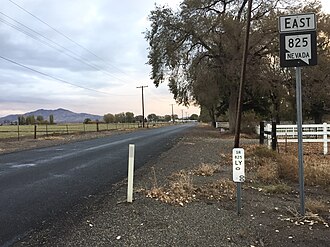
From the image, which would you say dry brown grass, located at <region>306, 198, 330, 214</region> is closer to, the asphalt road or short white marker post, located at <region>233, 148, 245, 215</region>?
short white marker post, located at <region>233, 148, 245, 215</region>

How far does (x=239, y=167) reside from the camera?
5645mm

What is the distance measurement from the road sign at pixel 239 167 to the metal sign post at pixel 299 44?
2.87 ft

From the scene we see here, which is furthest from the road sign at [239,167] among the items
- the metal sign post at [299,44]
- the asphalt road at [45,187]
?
the asphalt road at [45,187]

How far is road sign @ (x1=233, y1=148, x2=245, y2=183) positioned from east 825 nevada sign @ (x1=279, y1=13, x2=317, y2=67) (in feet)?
5.05

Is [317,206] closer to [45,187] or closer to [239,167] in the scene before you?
[239,167]

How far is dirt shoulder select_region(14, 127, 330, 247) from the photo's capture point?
4457 mm

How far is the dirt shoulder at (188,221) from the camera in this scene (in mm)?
4457

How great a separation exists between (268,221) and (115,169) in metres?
6.59

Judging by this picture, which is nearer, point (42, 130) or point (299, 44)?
point (299, 44)

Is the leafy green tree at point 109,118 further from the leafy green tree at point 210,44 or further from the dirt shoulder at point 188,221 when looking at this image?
the dirt shoulder at point 188,221

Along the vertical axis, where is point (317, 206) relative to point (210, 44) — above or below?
below

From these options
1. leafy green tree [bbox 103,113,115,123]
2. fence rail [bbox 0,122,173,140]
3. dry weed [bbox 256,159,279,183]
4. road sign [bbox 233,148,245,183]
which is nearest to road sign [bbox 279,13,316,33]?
road sign [bbox 233,148,245,183]

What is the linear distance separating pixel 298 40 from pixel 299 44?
0.21 ft

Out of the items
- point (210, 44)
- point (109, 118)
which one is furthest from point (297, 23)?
A: point (109, 118)
